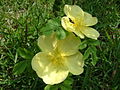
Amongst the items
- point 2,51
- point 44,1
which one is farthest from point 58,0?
point 2,51

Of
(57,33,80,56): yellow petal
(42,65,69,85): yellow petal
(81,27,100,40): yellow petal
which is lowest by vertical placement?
(42,65,69,85): yellow petal

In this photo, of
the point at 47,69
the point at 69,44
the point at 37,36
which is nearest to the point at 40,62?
the point at 47,69

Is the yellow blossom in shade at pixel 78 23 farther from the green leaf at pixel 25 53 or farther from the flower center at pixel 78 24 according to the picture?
the green leaf at pixel 25 53

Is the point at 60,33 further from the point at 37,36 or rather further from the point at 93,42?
the point at 37,36

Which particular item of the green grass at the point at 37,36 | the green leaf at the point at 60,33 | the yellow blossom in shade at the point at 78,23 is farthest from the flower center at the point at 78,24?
the green grass at the point at 37,36

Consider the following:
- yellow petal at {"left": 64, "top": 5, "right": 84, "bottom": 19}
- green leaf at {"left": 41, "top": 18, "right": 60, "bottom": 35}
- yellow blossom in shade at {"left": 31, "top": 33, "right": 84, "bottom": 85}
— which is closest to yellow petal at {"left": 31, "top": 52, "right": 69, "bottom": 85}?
yellow blossom in shade at {"left": 31, "top": 33, "right": 84, "bottom": 85}

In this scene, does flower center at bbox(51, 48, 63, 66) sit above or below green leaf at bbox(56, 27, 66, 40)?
below

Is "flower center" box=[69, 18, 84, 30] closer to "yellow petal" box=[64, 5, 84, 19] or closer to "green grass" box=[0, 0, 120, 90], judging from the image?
"yellow petal" box=[64, 5, 84, 19]
